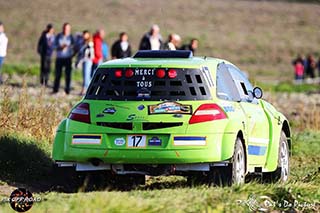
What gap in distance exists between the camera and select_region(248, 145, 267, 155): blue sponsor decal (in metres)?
13.0

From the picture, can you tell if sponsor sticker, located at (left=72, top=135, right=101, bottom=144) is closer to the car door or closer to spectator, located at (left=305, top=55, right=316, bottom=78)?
the car door

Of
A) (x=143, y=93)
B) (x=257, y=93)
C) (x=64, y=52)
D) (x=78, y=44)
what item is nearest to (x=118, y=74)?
(x=143, y=93)

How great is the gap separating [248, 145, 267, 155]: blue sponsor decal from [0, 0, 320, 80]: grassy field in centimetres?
4092

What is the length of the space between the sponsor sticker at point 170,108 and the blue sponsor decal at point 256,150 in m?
1.34

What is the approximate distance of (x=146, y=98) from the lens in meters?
12.0

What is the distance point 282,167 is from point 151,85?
2703 mm

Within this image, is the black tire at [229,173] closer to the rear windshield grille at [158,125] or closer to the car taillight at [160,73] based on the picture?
the rear windshield grille at [158,125]

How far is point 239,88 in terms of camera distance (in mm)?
13273

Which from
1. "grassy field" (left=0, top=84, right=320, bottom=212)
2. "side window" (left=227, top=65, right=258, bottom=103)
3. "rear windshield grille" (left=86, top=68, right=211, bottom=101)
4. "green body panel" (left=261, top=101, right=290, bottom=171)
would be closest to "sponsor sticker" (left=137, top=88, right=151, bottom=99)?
"rear windshield grille" (left=86, top=68, right=211, bottom=101)

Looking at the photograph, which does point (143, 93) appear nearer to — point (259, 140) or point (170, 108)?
point (170, 108)

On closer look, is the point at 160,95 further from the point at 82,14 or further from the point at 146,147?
the point at 82,14

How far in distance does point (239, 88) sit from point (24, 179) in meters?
2.77

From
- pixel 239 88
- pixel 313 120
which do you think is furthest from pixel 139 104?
pixel 313 120

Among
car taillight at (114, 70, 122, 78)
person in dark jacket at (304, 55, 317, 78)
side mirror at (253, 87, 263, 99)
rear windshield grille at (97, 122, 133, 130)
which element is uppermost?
car taillight at (114, 70, 122, 78)
